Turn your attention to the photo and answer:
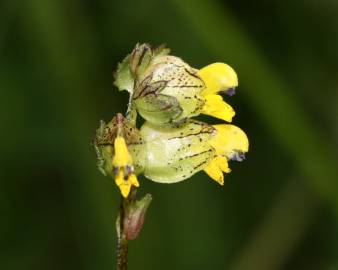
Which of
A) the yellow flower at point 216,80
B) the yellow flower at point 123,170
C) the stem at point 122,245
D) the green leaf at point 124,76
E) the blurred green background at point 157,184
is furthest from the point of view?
the blurred green background at point 157,184

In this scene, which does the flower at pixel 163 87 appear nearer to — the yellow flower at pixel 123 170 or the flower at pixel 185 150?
the flower at pixel 185 150

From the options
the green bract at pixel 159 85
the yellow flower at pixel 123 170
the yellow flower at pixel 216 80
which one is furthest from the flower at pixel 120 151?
the yellow flower at pixel 216 80

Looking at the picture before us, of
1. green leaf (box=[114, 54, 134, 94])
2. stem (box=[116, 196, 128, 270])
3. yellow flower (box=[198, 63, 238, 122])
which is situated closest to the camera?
stem (box=[116, 196, 128, 270])

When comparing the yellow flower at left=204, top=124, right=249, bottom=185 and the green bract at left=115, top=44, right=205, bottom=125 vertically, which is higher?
the green bract at left=115, top=44, right=205, bottom=125

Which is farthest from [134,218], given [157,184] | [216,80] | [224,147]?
[157,184]

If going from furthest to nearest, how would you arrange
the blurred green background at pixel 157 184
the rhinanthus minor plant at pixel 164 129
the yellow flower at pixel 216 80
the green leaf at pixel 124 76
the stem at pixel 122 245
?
the blurred green background at pixel 157 184, the yellow flower at pixel 216 80, the green leaf at pixel 124 76, the rhinanthus minor plant at pixel 164 129, the stem at pixel 122 245

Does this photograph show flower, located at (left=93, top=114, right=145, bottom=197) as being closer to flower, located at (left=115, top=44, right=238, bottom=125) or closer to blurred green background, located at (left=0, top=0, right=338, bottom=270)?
flower, located at (left=115, top=44, right=238, bottom=125)

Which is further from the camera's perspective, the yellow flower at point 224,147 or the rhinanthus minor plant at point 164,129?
the yellow flower at point 224,147

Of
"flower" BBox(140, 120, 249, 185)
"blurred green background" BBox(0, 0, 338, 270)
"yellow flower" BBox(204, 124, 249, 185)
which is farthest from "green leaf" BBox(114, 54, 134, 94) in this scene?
"blurred green background" BBox(0, 0, 338, 270)
